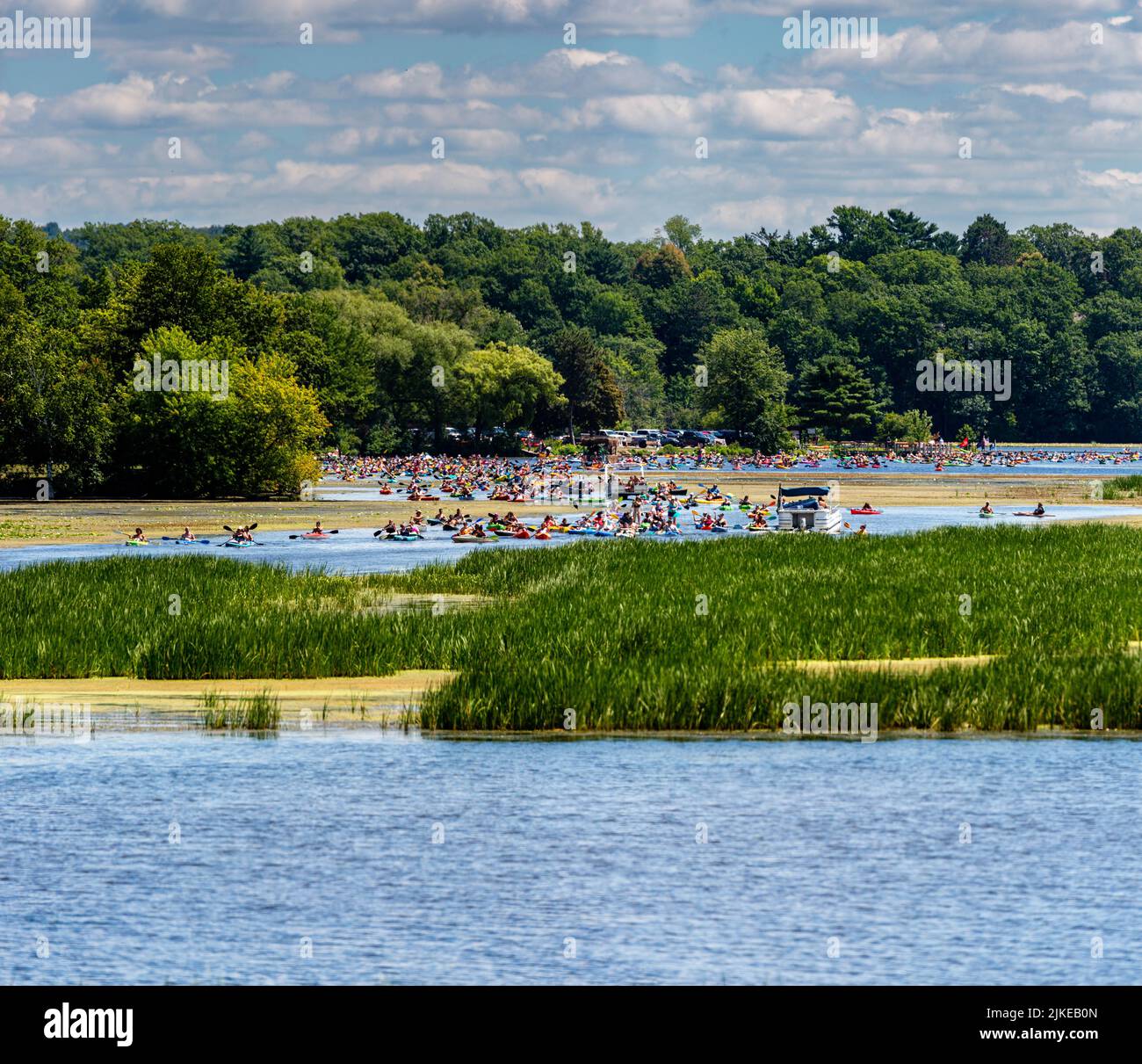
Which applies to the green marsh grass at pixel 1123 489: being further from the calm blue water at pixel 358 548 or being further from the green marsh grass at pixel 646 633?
the green marsh grass at pixel 646 633

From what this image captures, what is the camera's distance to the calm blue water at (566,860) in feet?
78.6

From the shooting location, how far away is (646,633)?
4156 centimetres

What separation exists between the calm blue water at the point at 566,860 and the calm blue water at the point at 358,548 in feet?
91.0

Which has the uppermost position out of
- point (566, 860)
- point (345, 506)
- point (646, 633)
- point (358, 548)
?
point (345, 506)

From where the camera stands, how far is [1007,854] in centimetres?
2827

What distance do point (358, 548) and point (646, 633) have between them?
38.7 metres

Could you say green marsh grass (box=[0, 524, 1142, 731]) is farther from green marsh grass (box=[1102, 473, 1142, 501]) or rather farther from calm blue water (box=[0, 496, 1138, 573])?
green marsh grass (box=[1102, 473, 1142, 501])

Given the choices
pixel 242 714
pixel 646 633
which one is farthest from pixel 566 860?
pixel 646 633

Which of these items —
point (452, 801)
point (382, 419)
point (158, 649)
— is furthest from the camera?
point (382, 419)

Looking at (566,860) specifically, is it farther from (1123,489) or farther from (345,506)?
(1123,489)

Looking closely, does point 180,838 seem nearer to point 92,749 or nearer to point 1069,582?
point 92,749
